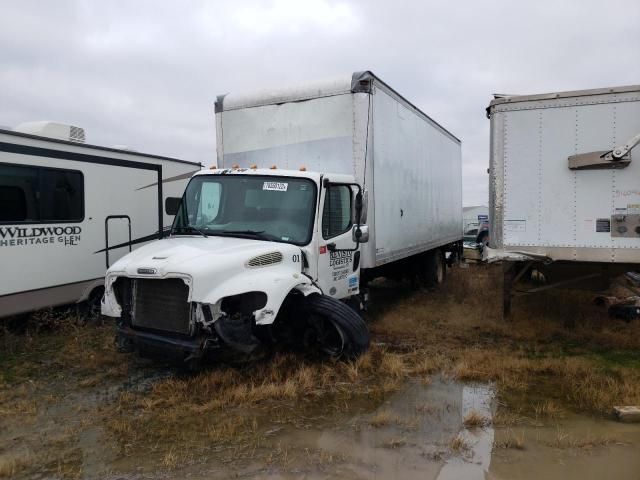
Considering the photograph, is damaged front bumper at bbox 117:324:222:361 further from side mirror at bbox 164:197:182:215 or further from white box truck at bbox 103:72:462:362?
side mirror at bbox 164:197:182:215

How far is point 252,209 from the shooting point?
245 inches

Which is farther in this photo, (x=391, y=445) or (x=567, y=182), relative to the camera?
(x=567, y=182)

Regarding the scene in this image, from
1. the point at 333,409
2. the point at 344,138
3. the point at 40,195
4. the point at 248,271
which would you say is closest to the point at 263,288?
the point at 248,271

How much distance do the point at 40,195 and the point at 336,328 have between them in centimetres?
450

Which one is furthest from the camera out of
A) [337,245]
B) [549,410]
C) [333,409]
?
[337,245]

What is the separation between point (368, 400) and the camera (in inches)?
201

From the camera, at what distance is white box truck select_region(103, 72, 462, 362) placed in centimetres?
505

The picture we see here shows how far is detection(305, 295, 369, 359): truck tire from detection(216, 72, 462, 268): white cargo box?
6.01 ft

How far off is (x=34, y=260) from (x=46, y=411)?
9.44 ft

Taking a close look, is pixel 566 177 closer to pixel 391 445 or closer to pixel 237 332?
pixel 391 445

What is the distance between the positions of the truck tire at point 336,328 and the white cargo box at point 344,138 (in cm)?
183

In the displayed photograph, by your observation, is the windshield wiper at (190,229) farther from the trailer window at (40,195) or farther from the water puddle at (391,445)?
the trailer window at (40,195)

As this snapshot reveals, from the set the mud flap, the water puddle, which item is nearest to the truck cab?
the mud flap

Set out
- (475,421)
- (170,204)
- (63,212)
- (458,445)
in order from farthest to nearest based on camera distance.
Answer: (170,204) < (63,212) < (475,421) < (458,445)
